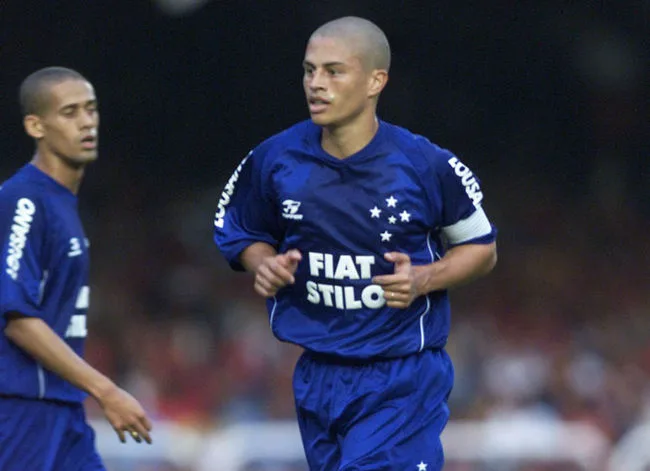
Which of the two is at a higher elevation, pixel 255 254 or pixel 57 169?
pixel 57 169

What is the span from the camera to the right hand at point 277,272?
561cm

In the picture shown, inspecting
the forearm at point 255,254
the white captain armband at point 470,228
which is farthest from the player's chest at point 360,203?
the forearm at point 255,254

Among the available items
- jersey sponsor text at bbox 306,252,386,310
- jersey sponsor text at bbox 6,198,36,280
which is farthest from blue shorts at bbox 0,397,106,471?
jersey sponsor text at bbox 306,252,386,310

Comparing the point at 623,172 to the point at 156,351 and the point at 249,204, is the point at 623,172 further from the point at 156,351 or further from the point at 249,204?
the point at 249,204

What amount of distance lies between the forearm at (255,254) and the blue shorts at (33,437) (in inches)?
34.7

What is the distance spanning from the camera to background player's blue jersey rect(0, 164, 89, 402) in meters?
5.84

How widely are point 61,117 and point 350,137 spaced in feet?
3.68

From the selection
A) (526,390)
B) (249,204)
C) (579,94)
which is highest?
(579,94)

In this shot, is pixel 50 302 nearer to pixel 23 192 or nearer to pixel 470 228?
pixel 23 192

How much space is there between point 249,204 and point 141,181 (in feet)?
31.5

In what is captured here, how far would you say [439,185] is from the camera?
5863mm

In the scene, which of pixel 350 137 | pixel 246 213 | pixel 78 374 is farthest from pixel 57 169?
pixel 350 137

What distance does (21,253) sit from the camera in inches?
231

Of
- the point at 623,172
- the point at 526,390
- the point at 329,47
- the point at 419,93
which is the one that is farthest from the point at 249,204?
the point at 623,172
